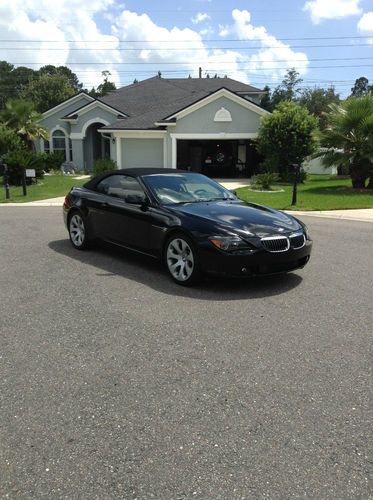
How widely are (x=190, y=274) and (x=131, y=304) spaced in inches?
36.9

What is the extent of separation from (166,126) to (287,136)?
6682 millimetres

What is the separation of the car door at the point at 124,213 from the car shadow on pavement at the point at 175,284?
223 millimetres

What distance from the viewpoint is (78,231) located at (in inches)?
325

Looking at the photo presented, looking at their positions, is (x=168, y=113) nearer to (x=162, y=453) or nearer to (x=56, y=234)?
(x=56, y=234)

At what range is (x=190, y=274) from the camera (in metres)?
6.00

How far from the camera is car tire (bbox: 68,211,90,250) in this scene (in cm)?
807

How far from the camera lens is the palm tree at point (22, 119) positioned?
2744cm

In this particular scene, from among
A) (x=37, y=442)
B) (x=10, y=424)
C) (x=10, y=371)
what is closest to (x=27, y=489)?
(x=37, y=442)

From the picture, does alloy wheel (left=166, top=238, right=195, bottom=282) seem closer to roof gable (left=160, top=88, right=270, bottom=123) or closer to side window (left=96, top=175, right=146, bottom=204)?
side window (left=96, top=175, right=146, bottom=204)

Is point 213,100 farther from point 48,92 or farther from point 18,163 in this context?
point 48,92

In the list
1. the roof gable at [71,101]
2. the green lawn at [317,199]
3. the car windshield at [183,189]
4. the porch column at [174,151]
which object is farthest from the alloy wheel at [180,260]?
the roof gable at [71,101]

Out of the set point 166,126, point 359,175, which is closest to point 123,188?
point 359,175

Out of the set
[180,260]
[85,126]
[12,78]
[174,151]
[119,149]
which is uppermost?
[12,78]

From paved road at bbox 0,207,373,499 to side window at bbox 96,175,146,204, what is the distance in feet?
4.12
